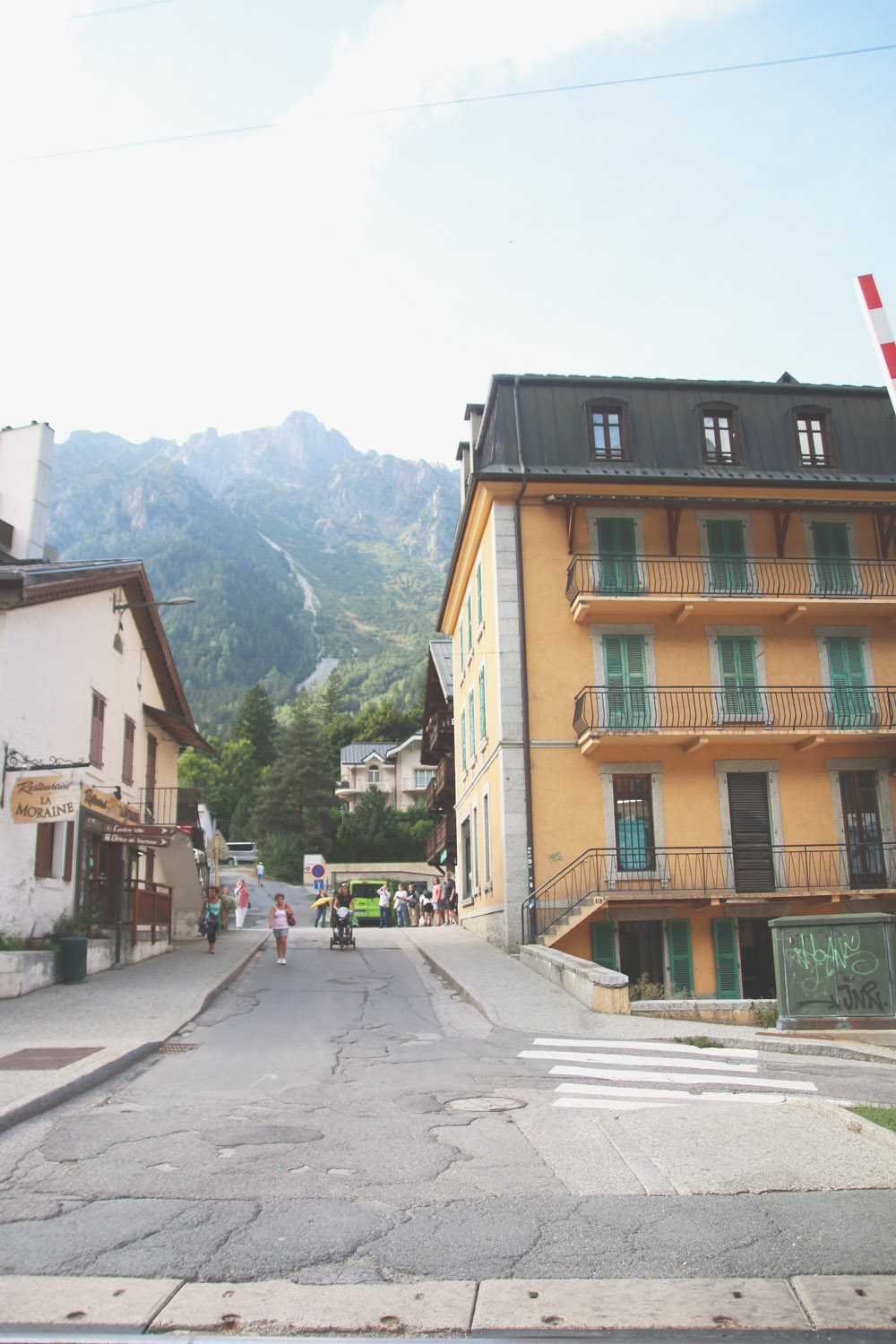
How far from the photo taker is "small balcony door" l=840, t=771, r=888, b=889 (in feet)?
73.2

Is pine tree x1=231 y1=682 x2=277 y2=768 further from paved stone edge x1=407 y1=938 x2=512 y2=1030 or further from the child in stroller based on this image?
paved stone edge x1=407 y1=938 x2=512 y2=1030

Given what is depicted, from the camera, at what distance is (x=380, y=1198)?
5.77 meters

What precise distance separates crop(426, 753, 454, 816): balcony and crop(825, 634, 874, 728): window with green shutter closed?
13.6 m

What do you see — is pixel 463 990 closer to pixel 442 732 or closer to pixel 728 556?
pixel 728 556

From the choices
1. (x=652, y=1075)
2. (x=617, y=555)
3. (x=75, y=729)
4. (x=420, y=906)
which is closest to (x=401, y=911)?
(x=420, y=906)

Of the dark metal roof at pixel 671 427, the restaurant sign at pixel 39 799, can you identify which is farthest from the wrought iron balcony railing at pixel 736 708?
Answer: the restaurant sign at pixel 39 799

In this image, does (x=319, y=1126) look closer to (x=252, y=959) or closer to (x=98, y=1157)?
(x=98, y=1157)

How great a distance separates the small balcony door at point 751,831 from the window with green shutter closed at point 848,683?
2.23 m

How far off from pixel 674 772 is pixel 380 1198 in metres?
17.3

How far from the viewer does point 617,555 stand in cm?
2291

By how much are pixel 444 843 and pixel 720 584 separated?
16.1 metres

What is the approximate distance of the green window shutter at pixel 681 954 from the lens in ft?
69.4

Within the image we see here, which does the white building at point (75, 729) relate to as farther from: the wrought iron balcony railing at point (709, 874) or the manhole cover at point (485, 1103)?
the manhole cover at point (485, 1103)

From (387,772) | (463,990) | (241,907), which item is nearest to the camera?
(463,990)
